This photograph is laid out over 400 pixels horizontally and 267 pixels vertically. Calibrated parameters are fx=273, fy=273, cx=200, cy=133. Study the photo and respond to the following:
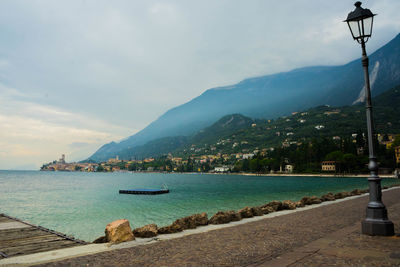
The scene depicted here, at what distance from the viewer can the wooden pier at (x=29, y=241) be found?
884 centimetres

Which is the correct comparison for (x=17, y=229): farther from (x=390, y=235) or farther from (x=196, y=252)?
(x=390, y=235)

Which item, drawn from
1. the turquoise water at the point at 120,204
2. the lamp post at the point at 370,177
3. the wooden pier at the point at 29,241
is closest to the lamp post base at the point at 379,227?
the lamp post at the point at 370,177

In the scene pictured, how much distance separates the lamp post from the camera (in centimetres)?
738

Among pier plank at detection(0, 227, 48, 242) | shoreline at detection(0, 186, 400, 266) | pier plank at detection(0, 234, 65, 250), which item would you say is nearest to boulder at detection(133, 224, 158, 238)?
shoreline at detection(0, 186, 400, 266)

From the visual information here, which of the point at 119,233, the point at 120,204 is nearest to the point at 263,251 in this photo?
the point at 119,233

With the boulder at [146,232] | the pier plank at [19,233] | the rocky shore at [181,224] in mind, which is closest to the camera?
the rocky shore at [181,224]

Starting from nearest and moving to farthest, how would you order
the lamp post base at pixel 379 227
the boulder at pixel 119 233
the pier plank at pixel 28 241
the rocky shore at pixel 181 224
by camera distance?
the lamp post base at pixel 379 227, the boulder at pixel 119 233, the rocky shore at pixel 181 224, the pier plank at pixel 28 241

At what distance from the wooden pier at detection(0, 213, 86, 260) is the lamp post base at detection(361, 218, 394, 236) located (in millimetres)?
9085

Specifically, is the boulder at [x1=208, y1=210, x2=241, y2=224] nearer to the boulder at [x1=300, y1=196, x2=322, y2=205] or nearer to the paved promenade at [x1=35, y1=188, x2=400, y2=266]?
the paved promenade at [x1=35, y1=188, x2=400, y2=266]

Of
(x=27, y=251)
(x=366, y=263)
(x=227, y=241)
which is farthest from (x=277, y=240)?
(x=27, y=251)

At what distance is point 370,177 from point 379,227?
4.44ft

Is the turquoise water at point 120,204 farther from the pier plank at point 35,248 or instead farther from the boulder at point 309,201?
the boulder at point 309,201

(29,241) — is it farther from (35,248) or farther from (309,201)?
(309,201)

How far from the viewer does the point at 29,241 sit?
1035cm
